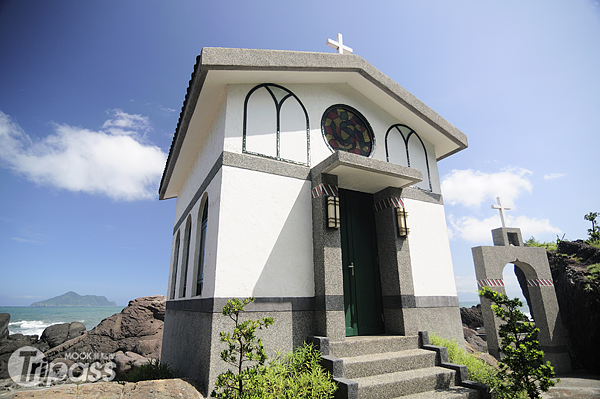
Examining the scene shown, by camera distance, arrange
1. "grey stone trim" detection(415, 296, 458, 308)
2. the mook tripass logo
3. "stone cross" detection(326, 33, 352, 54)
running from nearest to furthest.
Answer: "grey stone trim" detection(415, 296, 458, 308) → "stone cross" detection(326, 33, 352, 54) → the mook tripass logo

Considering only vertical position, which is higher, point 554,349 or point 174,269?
point 174,269

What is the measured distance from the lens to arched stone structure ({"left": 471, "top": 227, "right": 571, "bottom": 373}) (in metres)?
9.53

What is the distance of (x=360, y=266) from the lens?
23.0 feet

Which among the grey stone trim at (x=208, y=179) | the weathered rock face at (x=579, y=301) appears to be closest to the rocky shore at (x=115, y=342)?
the grey stone trim at (x=208, y=179)

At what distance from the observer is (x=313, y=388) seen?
4.31 m

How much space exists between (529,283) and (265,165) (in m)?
9.91

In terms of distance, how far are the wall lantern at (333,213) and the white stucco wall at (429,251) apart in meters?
2.24

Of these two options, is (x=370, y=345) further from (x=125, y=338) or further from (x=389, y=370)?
(x=125, y=338)

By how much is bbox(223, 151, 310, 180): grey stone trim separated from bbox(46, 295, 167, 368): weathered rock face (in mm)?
12157

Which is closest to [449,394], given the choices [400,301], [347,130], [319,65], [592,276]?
[400,301]

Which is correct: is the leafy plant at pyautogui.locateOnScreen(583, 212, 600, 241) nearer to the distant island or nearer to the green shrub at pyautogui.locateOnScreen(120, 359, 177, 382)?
the green shrub at pyautogui.locateOnScreen(120, 359, 177, 382)

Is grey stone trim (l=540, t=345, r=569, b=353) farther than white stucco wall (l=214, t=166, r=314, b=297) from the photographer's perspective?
Yes

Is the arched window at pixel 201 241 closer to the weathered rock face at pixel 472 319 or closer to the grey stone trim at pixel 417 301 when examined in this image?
the grey stone trim at pixel 417 301

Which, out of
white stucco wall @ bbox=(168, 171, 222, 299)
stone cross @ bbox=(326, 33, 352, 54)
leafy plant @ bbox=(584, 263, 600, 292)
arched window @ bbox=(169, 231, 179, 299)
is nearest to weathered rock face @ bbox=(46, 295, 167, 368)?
arched window @ bbox=(169, 231, 179, 299)
